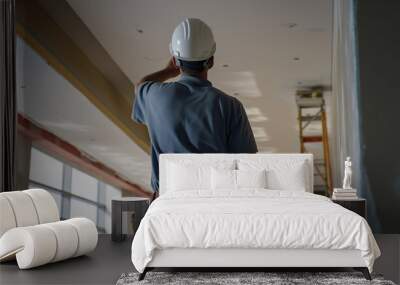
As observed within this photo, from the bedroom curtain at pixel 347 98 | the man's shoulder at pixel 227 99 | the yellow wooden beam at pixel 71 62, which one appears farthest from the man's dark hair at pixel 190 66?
the bedroom curtain at pixel 347 98

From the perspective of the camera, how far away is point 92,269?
4.39 metres

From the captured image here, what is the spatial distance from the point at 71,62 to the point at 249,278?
3.51 m

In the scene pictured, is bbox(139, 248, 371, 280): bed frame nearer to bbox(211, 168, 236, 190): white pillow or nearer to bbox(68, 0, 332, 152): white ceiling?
bbox(211, 168, 236, 190): white pillow

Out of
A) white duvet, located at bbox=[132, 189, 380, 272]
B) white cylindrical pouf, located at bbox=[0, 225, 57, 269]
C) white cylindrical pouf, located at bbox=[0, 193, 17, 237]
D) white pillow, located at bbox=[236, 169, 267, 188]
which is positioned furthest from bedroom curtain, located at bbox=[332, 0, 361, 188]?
white cylindrical pouf, located at bbox=[0, 193, 17, 237]

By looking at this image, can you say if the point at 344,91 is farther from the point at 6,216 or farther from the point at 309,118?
the point at 6,216

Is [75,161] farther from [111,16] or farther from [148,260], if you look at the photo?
[148,260]

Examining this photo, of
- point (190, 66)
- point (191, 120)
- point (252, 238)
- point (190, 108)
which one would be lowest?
point (252, 238)

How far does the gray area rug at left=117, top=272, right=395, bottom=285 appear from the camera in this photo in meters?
3.82

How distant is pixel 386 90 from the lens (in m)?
6.16

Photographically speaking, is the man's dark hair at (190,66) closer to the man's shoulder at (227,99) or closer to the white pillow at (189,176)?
the man's shoulder at (227,99)

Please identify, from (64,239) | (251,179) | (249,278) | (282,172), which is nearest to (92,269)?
(64,239)

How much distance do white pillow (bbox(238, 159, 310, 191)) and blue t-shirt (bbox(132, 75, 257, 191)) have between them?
246 millimetres

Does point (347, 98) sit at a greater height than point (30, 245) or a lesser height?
greater

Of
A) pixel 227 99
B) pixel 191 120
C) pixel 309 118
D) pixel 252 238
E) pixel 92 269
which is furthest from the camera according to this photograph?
pixel 309 118
